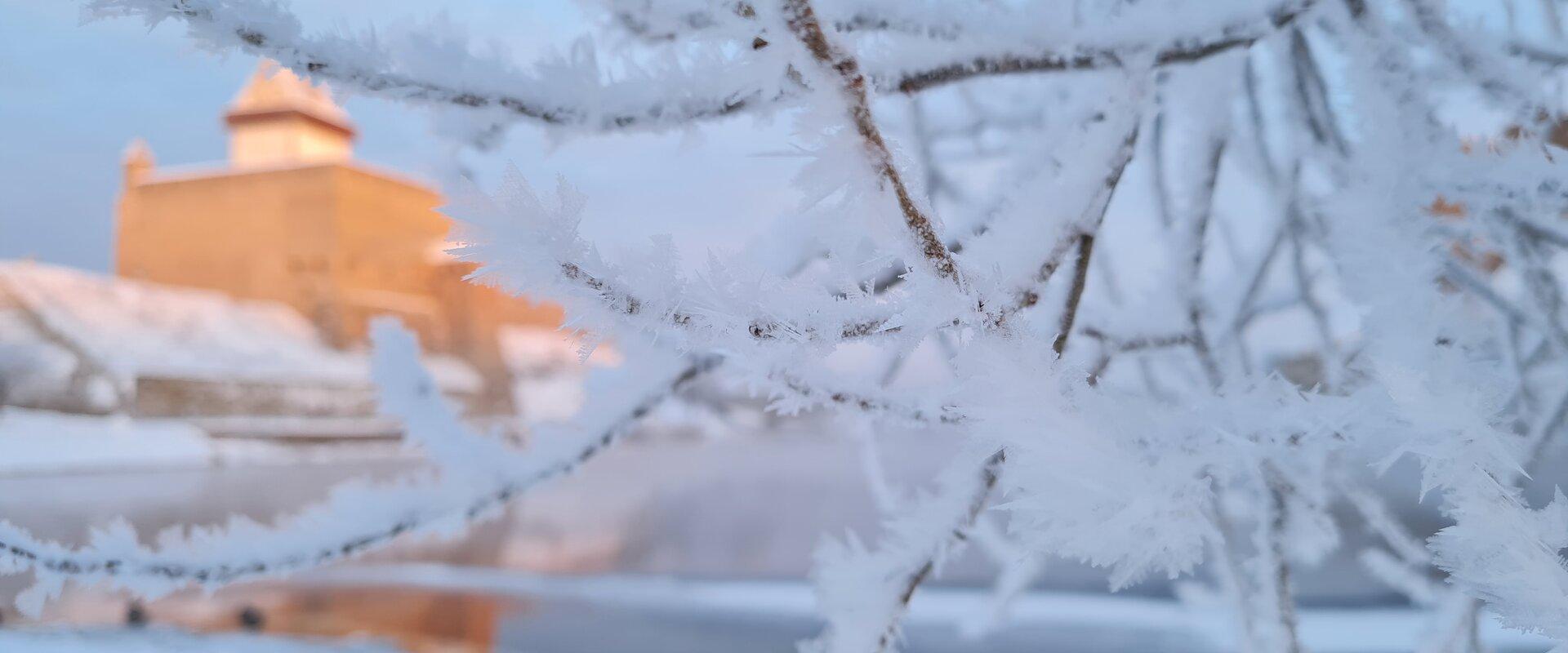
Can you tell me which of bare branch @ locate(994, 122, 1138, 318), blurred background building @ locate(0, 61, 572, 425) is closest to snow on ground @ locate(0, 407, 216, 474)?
blurred background building @ locate(0, 61, 572, 425)

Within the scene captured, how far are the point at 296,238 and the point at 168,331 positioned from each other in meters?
4.44

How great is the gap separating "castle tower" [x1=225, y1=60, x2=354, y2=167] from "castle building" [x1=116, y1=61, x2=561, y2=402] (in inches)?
0.9

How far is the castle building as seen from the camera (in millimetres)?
15133

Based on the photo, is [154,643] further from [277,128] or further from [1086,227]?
[277,128]

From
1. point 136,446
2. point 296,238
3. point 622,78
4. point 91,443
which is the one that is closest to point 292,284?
point 296,238

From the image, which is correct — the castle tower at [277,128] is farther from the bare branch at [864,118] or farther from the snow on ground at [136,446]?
the bare branch at [864,118]

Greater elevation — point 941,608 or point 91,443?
point 91,443

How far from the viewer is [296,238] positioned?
15.3m

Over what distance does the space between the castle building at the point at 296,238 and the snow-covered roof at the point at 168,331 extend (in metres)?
0.78

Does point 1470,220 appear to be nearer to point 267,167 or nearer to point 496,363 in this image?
point 496,363

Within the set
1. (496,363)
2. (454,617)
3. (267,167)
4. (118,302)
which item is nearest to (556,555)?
(454,617)

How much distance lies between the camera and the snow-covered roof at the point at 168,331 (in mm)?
9047

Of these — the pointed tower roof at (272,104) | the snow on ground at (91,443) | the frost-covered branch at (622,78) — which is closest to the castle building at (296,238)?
the pointed tower roof at (272,104)

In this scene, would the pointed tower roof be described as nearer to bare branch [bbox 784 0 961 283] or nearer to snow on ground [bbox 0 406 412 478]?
snow on ground [bbox 0 406 412 478]
